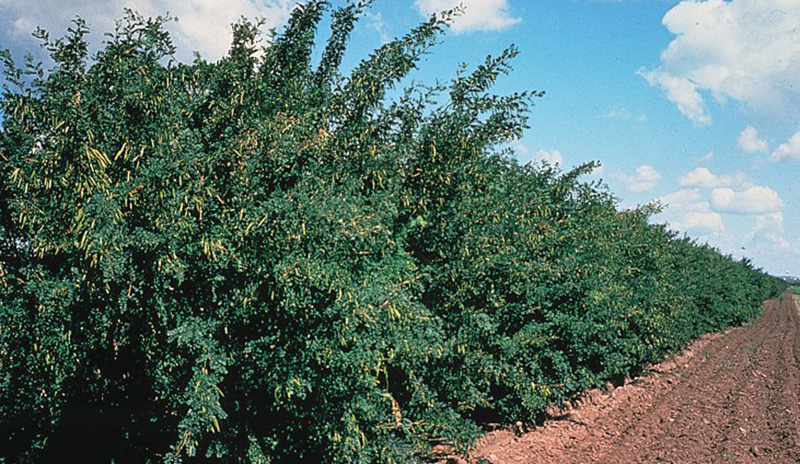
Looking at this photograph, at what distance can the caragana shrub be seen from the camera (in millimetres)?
4016

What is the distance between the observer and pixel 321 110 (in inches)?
221

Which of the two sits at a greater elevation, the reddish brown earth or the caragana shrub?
the caragana shrub

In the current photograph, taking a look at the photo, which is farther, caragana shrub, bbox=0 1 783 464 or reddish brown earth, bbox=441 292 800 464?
reddish brown earth, bbox=441 292 800 464

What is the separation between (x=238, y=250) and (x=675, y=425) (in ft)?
28.1

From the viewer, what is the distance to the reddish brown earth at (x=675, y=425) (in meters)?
8.02

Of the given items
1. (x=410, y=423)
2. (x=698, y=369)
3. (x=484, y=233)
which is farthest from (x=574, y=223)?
(x=698, y=369)

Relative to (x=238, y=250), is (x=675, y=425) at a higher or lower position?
lower

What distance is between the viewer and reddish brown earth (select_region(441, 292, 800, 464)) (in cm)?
802

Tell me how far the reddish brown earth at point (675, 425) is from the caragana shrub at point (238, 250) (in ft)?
6.83

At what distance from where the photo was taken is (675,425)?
9.60 m

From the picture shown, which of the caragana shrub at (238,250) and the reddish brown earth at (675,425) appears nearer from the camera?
the caragana shrub at (238,250)

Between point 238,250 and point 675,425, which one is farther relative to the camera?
point 675,425

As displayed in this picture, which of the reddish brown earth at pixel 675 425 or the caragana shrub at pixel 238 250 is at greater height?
the caragana shrub at pixel 238 250

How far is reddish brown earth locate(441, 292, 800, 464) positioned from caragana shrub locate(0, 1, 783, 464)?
81.9 inches
